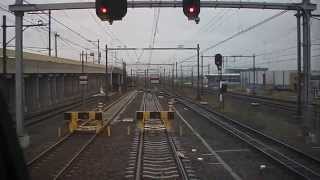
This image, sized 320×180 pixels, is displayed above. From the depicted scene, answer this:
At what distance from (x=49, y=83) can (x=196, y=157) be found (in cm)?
3380

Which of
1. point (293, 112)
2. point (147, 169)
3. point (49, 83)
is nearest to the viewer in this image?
point (147, 169)

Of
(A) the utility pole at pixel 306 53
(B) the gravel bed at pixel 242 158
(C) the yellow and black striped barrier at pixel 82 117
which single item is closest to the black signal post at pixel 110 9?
(B) the gravel bed at pixel 242 158

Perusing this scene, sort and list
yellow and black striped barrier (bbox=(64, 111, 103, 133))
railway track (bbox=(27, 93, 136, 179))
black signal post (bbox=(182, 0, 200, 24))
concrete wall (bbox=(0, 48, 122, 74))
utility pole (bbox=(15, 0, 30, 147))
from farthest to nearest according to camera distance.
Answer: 1. concrete wall (bbox=(0, 48, 122, 74))
2. yellow and black striped barrier (bbox=(64, 111, 103, 133))
3. utility pole (bbox=(15, 0, 30, 147))
4. black signal post (bbox=(182, 0, 200, 24))
5. railway track (bbox=(27, 93, 136, 179))

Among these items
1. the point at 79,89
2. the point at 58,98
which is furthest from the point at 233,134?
the point at 79,89

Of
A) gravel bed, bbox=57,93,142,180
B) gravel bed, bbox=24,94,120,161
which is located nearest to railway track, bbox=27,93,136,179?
gravel bed, bbox=57,93,142,180

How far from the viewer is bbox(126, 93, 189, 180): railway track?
13.0m

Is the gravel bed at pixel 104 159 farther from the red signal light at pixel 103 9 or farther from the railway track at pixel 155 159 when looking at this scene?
the red signal light at pixel 103 9

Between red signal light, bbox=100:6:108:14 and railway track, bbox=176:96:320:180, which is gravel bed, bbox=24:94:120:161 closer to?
red signal light, bbox=100:6:108:14

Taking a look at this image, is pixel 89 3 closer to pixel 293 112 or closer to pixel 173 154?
pixel 173 154

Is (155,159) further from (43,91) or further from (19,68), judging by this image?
(43,91)

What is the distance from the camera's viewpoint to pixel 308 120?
19.0 meters

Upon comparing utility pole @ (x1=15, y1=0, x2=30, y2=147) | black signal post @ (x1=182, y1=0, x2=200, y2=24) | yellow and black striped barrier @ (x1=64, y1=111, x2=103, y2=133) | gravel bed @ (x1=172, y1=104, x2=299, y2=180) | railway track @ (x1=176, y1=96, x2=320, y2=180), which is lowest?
gravel bed @ (x1=172, y1=104, x2=299, y2=180)

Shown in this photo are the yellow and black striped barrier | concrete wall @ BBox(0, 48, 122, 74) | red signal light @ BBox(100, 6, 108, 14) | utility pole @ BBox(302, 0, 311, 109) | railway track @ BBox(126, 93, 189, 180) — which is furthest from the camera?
concrete wall @ BBox(0, 48, 122, 74)

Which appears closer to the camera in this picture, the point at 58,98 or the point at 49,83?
the point at 49,83
